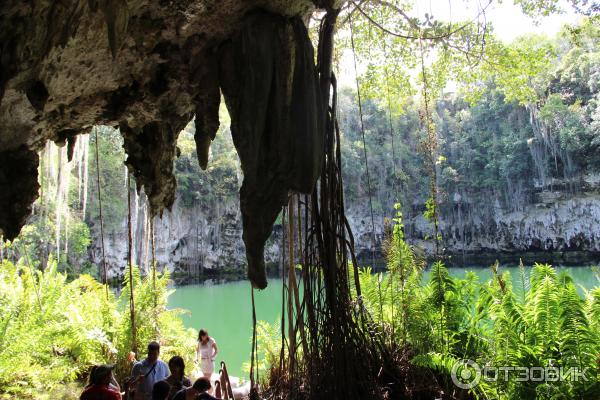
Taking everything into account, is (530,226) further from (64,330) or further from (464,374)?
(64,330)

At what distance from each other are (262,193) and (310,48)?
2.77 ft

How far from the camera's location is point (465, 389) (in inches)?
128

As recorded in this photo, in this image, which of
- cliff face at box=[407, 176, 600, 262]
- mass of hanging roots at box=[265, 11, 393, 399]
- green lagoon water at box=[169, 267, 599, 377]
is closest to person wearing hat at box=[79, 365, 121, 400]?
mass of hanging roots at box=[265, 11, 393, 399]

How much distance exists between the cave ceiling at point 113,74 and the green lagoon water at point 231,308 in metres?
6.76

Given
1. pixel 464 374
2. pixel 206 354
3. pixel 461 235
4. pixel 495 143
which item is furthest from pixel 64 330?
pixel 461 235

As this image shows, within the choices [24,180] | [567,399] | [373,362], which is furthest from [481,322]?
[24,180]

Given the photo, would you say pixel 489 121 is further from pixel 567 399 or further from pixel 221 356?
pixel 567 399

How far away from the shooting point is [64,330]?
5.00 meters

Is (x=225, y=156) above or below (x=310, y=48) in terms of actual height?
above

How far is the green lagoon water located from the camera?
36.4ft

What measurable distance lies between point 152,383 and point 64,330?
8.77ft

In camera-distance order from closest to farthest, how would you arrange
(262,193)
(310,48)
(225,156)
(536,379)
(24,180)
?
(262,193)
(310,48)
(24,180)
(536,379)
(225,156)

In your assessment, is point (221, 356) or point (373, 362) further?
point (221, 356)

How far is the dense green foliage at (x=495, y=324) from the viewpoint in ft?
9.37
